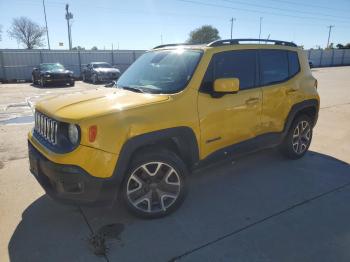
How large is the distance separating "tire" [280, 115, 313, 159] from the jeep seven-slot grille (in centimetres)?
358

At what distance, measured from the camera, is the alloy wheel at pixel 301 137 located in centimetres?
504

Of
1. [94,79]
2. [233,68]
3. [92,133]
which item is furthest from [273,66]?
[94,79]

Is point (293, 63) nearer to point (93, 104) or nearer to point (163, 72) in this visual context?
point (163, 72)

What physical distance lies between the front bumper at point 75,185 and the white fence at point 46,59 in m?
24.9

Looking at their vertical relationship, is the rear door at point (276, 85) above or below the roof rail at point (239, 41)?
below

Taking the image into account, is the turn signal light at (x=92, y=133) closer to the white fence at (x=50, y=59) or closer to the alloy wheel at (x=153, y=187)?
the alloy wheel at (x=153, y=187)

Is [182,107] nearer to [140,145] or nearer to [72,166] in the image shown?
[140,145]

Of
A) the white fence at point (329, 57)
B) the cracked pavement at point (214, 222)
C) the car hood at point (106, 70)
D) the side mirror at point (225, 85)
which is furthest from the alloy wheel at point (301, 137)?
the white fence at point (329, 57)

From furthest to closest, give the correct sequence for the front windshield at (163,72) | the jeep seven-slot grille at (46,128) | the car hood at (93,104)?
the front windshield at (163,72), the jeep seven-slot grille at (46,128), the car hood at (93,104)

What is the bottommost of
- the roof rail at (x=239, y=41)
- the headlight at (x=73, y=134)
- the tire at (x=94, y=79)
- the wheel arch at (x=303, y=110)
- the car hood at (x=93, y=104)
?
the tire at (x=94, y=79)

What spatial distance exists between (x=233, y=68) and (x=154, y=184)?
1.79 meters

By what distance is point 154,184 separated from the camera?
10.9ft

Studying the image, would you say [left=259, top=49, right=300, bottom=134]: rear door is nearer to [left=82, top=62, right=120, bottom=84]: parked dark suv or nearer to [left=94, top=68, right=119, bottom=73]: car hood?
[left=82, top=62, right=120, bottom=84]: parked dark suv

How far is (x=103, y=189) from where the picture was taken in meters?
2.92
